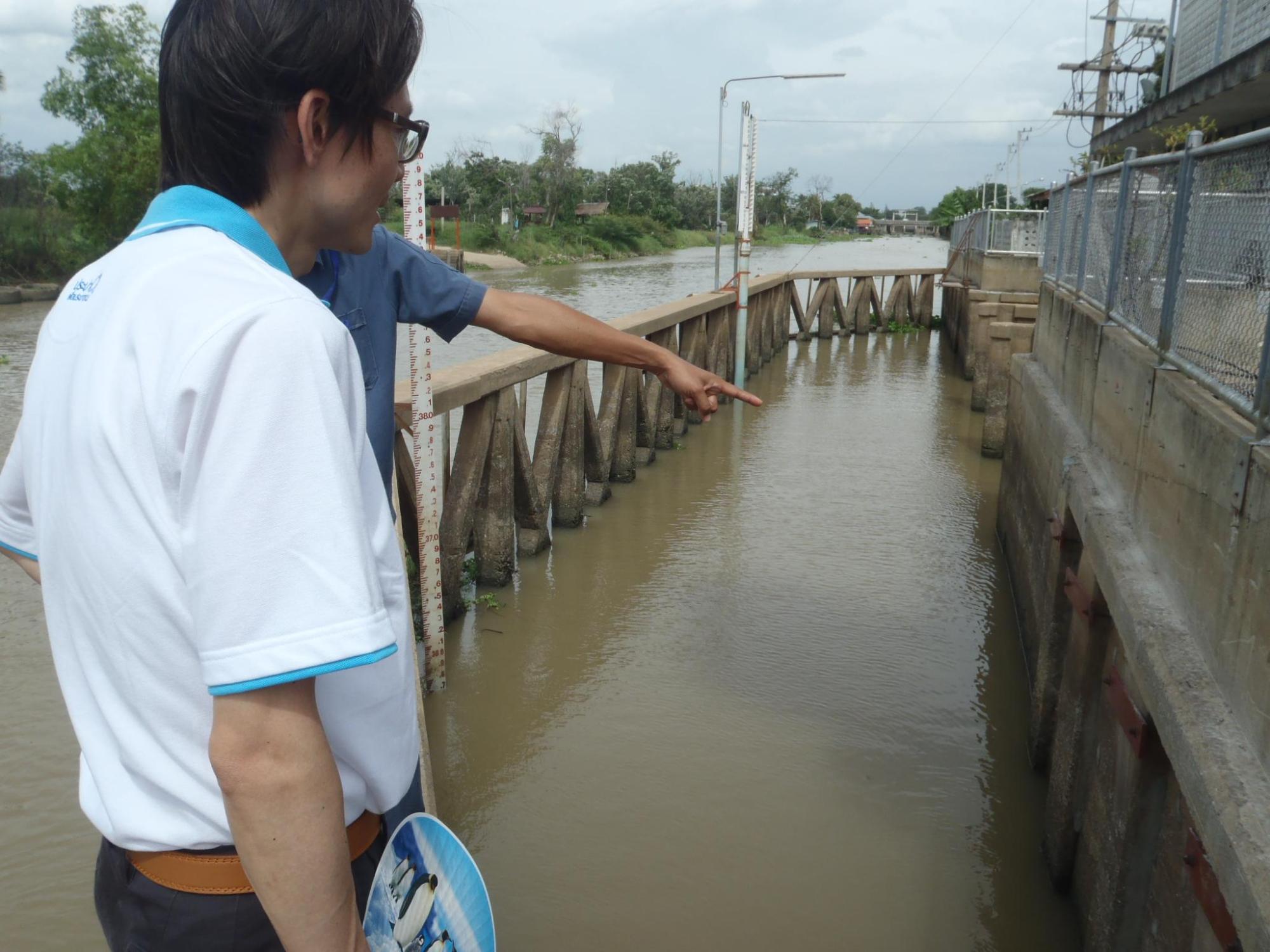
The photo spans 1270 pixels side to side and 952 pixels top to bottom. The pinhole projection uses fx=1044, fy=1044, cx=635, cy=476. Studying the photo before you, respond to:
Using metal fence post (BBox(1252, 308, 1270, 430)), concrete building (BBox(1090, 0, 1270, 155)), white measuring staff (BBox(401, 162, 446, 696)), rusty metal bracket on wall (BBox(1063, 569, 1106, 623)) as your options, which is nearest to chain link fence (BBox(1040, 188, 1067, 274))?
concrete building (BBox(1090, 0, 1270, 155))

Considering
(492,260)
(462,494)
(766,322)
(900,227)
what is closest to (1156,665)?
(462,494)

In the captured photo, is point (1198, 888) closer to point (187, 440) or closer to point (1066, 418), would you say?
point (187, 440)

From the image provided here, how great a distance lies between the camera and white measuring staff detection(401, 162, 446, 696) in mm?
4098

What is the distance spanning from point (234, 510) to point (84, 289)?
0.36m

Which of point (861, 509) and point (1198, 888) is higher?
point (1198, 888)

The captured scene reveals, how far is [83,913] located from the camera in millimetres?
3182

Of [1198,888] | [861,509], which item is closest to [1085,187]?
[861,509]

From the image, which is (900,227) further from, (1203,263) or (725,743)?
(1203,263)

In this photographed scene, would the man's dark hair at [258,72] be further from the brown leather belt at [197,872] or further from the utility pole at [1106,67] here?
the utility pole at [1106,67]

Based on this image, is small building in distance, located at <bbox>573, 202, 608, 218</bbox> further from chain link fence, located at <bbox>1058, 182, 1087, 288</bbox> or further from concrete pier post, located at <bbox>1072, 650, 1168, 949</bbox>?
concrete pier post, located at <bbox>1072, 650, 1168, 949</bbox>

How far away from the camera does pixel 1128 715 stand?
276 centimetres

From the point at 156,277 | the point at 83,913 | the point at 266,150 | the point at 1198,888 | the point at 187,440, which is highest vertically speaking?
the point at 266,150

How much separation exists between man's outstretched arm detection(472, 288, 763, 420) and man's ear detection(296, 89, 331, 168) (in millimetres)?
1253

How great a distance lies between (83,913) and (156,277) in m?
2.95
